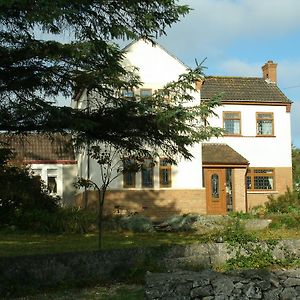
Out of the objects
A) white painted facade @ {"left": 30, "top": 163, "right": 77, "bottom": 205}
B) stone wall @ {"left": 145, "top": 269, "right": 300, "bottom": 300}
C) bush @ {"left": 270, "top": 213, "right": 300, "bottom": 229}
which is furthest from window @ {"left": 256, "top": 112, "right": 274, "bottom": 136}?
stone wall @ {"left": 145, "top": 269, "right": 300, "bottom": 300}

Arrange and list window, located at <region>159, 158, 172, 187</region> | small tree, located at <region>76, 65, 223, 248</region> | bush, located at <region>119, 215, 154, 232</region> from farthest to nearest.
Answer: window, located at <region>159, 158, 172, 187</region> → bush, located at <region>119, 215, 154, 232</region> → small tree, located at <region>76, 65, 223, 248</region>

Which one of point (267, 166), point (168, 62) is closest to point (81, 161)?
point (168, 62)

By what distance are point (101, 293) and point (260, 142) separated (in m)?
23.5

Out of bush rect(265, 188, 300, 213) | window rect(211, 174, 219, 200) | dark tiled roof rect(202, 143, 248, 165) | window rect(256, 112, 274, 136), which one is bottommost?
bush rect(265, 188, 300, 213)

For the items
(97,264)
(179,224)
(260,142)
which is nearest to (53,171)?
(179,224)

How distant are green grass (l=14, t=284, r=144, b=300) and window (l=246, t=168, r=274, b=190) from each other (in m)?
21.7

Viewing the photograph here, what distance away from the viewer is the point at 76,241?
18.8m

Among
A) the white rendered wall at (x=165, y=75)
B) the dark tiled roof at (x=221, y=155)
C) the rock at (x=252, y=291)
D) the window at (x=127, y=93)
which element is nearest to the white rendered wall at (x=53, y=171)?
the white rendered wall at (x=165, y=75)

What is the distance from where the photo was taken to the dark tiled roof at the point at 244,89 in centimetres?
3378

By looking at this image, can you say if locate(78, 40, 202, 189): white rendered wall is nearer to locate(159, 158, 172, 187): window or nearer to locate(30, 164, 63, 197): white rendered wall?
locate(159, 158, 172, 187): window

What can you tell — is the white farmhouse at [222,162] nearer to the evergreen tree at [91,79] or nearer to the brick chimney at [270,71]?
the brick chimney at [270,71]

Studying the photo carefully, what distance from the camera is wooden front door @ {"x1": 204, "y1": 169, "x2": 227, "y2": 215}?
99.9 feet

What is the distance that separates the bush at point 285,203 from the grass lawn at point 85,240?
266 inches

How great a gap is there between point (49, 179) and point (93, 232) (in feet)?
34.7
